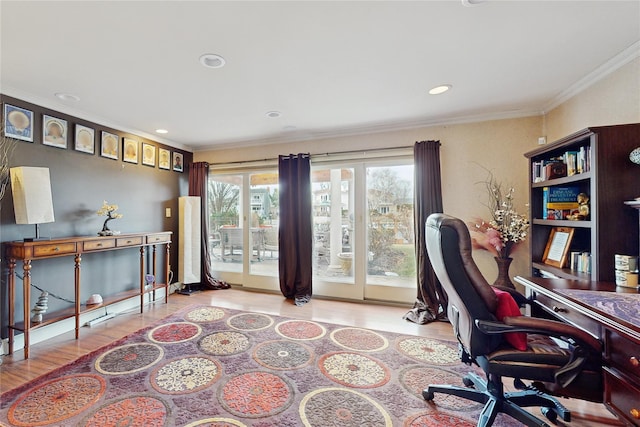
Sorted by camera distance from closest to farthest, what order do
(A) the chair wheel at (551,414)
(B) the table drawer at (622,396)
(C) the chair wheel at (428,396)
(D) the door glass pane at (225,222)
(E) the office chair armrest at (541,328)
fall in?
(B) the table drawer at (622,396) → (E) the office chair armrest at (541,328) → (A) the chair wheel at (551,414) → (C) the chair wheel at (428,396) → (D) the door glass pane at (225,222)

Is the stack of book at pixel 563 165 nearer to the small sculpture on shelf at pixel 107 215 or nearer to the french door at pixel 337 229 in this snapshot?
the french door at pixel 337 229

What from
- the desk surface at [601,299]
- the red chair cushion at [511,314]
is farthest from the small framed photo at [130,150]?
the desk surface at [601,299]

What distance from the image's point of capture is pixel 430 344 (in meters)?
2.49

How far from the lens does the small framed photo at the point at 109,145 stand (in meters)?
3.20

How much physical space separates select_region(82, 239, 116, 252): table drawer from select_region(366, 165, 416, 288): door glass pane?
3.06m

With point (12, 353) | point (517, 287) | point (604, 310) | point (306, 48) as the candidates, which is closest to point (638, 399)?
point (604, 310)

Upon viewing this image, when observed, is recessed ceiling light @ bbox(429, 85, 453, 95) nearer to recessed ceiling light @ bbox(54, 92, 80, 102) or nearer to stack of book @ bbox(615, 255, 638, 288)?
stack of book @ bbox(615, 255, 638, 288)

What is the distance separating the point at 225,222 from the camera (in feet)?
14.8

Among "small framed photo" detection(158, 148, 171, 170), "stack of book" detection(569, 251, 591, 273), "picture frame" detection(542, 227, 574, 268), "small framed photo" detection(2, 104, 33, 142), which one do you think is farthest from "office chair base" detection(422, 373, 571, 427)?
"small framed photo" detection(158, 148, 171, 170)

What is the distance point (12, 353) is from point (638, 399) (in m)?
4.18

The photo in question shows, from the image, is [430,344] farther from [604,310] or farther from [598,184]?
[598,184]

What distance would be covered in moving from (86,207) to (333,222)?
2967 mm

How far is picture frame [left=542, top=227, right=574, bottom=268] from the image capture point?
2131mm

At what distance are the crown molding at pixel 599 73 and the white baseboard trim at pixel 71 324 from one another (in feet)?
17.3
